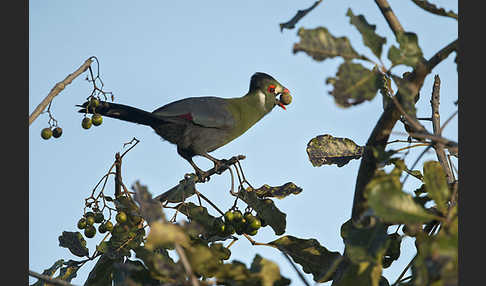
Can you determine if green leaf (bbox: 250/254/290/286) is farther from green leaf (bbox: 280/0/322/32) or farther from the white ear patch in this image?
the white ear patch

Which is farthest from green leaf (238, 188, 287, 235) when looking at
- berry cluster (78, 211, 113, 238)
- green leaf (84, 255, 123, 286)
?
berry cluster (78, 211, 113, 238)

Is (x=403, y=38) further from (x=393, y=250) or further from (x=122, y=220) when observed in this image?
(x=122, y=220)

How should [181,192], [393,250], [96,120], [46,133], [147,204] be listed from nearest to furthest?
[147,204], [393,250], [181,192], [46,133], [96,120]

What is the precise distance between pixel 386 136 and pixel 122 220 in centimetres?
142

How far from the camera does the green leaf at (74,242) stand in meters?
2.68

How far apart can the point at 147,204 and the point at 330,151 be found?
142cm

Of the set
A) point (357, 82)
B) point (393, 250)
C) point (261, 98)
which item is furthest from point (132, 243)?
point (261, 98)

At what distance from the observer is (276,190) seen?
2.66 meters

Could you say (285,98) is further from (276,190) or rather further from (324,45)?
(324,45)

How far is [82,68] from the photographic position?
85.4 inches

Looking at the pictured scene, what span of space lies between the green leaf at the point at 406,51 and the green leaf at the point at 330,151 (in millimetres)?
1156

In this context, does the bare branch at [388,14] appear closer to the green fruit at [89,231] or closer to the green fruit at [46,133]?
the green fruit at [89,231]

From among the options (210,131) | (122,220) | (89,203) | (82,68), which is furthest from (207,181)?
(82,68)

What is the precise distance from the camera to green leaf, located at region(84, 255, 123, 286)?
2.34 meters
